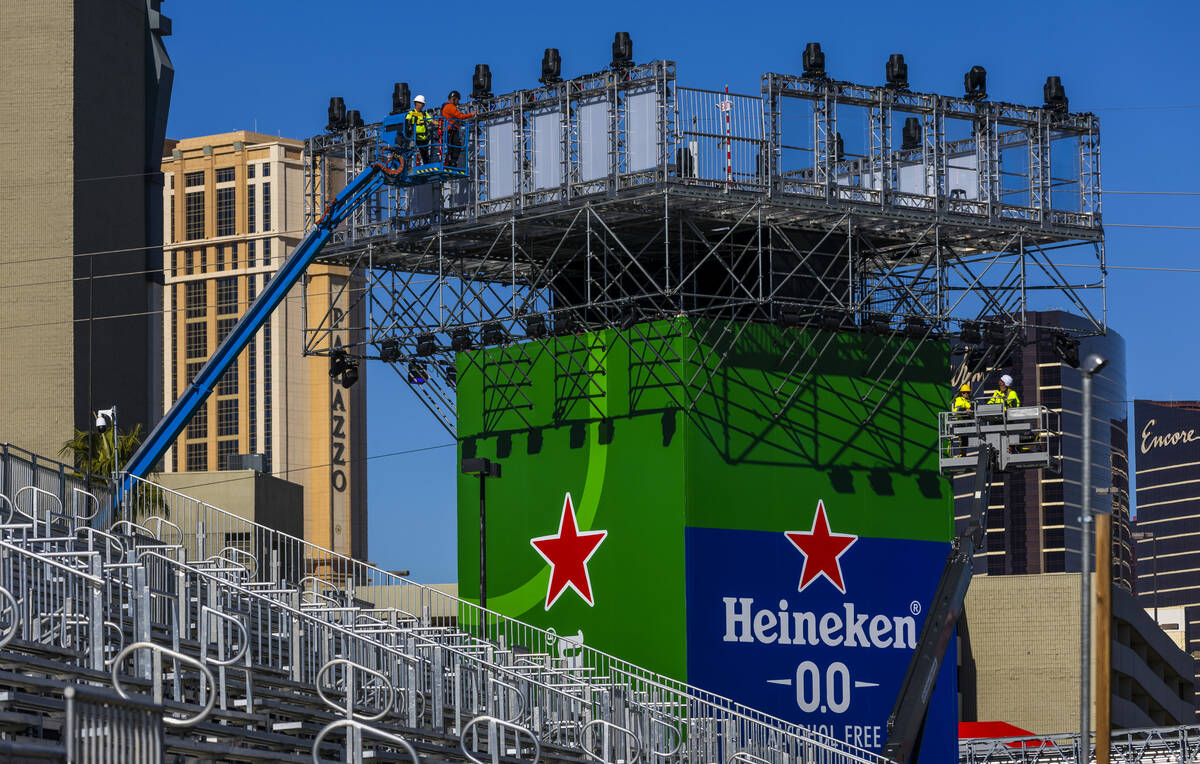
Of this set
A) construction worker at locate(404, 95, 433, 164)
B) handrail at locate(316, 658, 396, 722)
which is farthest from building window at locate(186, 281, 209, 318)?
handrail at locate(316, 658, 396, 722)

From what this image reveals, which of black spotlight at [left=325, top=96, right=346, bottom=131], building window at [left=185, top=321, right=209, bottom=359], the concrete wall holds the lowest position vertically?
the concrete wall

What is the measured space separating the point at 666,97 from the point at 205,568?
700 inches

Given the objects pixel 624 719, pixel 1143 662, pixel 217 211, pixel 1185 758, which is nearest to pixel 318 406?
pixel 217 211

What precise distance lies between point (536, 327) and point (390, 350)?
384 cm

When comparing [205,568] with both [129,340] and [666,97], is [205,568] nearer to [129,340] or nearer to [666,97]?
[666,97]

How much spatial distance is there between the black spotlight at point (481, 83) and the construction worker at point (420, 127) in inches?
48.1

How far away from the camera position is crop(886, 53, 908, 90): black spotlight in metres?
42.4

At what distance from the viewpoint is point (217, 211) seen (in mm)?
164875

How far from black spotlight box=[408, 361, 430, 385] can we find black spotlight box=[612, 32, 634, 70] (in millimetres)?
9188

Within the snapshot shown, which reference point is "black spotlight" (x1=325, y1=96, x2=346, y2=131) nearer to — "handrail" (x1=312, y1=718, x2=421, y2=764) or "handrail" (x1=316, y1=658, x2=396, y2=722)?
"handrail" (x1=316, y1=658, x2=396, y2=722)

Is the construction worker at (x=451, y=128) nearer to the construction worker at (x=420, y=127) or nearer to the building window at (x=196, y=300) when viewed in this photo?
the construction worker at (x=420, y=127)

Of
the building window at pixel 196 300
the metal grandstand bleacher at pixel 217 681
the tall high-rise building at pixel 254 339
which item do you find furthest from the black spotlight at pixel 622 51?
the building window at pixel 196 300

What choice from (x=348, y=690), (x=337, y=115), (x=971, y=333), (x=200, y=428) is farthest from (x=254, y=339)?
(x=348, y=690)

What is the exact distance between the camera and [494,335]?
4503 centimetres
